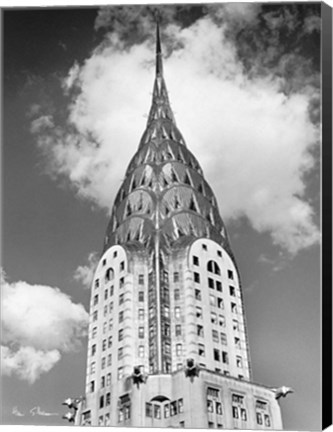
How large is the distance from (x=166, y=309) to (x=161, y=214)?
199 cm

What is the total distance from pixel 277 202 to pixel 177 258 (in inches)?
99.6

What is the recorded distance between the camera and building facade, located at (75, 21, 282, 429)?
16.5 metres

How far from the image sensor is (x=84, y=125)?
1750cm

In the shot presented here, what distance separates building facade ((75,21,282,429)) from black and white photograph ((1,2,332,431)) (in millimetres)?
37

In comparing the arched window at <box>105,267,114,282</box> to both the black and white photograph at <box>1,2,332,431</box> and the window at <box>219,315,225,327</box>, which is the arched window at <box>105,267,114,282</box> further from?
the window at <box>219,315,225,327</box>

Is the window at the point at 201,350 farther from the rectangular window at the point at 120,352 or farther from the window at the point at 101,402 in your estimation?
the window at the point at 101,402

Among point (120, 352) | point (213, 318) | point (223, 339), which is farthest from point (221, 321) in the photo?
point (120, 352)

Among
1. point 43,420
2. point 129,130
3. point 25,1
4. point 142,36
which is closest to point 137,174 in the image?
point 129,130

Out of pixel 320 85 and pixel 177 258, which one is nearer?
pixel 320 85

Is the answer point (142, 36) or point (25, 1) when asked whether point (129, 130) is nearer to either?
point (142, 36)

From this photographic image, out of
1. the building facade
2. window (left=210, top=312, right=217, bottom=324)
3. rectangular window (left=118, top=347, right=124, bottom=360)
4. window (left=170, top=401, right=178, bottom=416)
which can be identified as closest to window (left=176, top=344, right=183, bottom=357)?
the building facade

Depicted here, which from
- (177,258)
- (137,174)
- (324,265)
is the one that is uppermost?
(137,174)

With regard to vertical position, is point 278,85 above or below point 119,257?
above

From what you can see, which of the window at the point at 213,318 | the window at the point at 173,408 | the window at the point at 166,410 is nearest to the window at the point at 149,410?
the window at the point at 166,410
